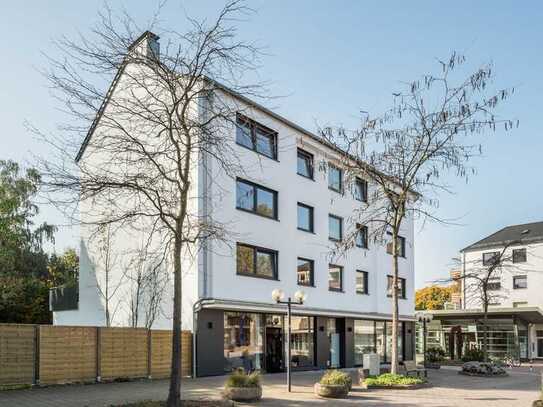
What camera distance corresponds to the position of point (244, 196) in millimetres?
25031

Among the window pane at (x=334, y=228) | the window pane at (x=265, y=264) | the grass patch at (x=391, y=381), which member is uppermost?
the window pane at (x=334, y=228)

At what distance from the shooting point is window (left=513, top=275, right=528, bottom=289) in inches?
2179

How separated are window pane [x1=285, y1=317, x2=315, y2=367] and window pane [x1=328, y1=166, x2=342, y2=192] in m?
6.61

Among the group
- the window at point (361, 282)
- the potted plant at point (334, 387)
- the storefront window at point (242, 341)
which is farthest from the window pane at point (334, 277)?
the potted plant at point (334, 387)

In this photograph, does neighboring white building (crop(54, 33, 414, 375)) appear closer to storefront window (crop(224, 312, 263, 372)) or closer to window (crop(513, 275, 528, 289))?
storefront window (crop(224, 312, 263, 372))

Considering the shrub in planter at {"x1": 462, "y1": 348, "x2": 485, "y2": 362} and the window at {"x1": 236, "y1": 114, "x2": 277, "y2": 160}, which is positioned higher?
the window at {"x1": 236, "y1": 114, "x2": 277, "y2": 160}

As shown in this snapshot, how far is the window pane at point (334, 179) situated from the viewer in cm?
3088

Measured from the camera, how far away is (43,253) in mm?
40938

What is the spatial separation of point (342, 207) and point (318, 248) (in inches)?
133

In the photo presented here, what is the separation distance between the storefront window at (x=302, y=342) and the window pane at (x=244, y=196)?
583cm

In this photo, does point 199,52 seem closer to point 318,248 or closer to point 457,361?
point 318,248

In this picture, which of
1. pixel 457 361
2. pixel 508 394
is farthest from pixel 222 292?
pixel 457 361

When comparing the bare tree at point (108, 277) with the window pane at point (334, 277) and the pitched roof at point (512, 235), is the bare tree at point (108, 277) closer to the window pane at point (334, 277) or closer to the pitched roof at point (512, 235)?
the window pane at point (334, 277)

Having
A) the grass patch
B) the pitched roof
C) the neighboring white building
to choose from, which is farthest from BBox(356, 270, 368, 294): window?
the pitched roof
